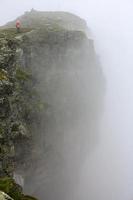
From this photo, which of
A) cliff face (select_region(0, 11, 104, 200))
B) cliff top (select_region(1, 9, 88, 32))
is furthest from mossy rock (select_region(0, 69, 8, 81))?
cliff top (select_region(1, 9, 88, 32))

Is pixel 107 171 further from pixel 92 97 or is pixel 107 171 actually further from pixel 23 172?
pixel 23 172

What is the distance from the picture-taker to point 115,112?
12875 centimetres

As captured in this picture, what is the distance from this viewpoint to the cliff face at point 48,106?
58688 mm

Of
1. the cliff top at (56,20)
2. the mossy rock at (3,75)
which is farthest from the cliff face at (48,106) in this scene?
the cliff top at (56,20)

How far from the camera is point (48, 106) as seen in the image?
74500mm

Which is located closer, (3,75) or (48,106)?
(3,75)

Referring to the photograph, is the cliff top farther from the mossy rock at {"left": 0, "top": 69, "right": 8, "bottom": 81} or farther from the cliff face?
the mossy rock at {"left": 0, "top": 69, "right": 8, "bottom": 81}

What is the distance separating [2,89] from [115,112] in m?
→ 80.6

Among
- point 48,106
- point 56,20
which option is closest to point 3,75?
point 48,106

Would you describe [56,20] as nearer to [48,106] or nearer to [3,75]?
[48,106]

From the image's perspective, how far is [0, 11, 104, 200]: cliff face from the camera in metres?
58.7

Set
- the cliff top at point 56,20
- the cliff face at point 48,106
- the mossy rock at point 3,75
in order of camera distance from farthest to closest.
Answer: the cliff top at point 56,20 → the cliff face at point 48,106 → the mossy rock at point 3,75

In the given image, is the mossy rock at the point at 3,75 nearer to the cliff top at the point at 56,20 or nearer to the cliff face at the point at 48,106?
the cliff face at the point at 48,106

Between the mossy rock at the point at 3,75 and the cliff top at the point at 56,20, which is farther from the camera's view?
the cliff top at the point at 56,20
